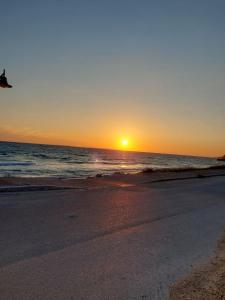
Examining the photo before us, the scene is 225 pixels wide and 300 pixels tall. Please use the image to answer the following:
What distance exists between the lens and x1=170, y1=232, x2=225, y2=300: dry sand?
3.25 metres

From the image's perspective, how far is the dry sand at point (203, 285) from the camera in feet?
10.7

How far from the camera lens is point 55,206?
7.59 metres

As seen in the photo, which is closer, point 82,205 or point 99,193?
point 82,205

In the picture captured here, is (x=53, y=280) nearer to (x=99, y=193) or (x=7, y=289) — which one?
(x=7, y=289)

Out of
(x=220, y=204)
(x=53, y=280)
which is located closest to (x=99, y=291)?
(x=53, y=280)

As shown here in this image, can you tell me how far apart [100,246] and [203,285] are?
175 centimetres

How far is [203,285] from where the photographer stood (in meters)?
3.52

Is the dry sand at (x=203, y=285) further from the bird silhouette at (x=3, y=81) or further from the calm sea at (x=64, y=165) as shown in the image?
the calm sea at (x=64, y=165)

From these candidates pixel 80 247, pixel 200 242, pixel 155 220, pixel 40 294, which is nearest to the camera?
pixel 40 294

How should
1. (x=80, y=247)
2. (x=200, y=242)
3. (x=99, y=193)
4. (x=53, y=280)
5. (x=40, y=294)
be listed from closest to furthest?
(x=40, y=294) → (x=53, y=280) → (x=80, y=247) → (x=200, y=242) → (x=99, y=193)

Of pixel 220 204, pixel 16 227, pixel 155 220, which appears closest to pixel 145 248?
pixel 155 220

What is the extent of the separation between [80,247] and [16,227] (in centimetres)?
152

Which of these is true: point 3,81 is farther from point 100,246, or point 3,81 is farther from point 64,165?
point 64,165

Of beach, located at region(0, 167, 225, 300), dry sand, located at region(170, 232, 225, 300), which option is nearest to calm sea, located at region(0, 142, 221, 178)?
beach, located at region(0, 167, 225, 300)
